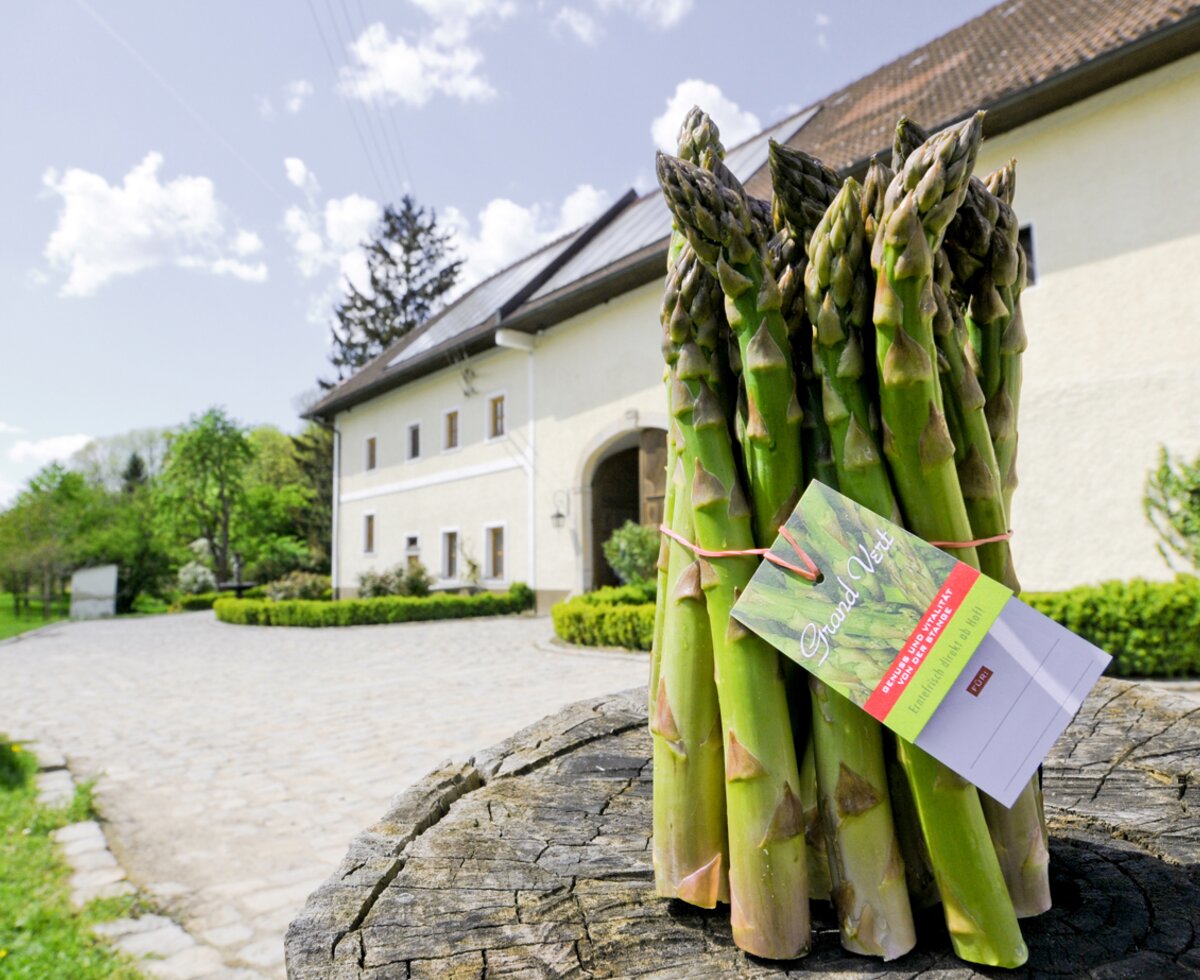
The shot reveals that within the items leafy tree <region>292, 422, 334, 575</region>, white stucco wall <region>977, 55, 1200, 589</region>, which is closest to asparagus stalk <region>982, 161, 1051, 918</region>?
white stucco wall <region>977, 55, 1200, 589</region>

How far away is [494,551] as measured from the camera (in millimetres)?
20500

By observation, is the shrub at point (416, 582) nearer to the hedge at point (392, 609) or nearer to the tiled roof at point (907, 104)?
the hedge at point (392, 609)

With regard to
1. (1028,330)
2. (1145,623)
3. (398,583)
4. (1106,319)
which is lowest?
(1145,623)

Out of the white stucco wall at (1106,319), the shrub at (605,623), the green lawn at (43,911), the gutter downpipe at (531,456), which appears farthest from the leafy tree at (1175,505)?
the gutter downpipe at (531,456)

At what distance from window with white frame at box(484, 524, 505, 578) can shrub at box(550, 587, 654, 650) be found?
24.6 feet

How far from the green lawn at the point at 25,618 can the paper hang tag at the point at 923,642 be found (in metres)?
23.5

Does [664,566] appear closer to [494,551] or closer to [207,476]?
[494,551]

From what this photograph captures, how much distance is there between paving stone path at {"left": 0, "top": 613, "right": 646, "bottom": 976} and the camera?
12.3 ft

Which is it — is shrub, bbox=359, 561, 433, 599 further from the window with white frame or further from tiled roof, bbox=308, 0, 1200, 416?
tiled roof, bbox=308, 0, 1200, 416

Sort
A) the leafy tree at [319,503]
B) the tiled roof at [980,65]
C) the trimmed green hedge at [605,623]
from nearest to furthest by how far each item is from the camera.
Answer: the tiled roof at [980,65]
the trimmed green hedge at [605,623]
the leafy tree at [319,503]

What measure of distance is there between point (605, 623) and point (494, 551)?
9.26 m

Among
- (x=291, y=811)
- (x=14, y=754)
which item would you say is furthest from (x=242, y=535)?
(x=291, y=811)

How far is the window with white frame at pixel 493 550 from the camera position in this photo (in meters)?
20.4

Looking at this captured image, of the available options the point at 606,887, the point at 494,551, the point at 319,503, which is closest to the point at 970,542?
the point at 606,887
